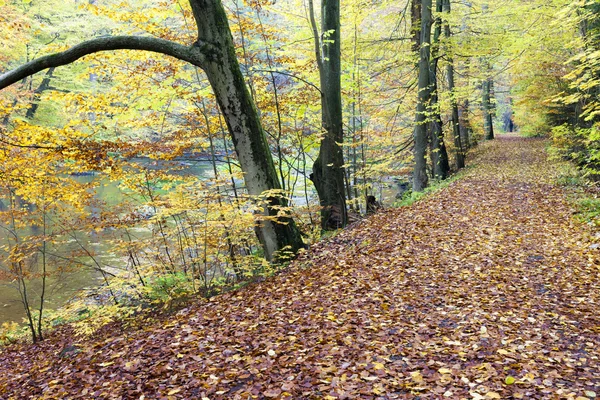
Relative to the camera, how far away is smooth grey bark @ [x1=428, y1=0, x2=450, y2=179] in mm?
11875

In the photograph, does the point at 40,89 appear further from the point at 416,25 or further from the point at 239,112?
the point at 416,25

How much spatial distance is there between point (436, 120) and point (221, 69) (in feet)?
29.3

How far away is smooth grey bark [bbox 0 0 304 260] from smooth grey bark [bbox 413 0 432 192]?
6.19m

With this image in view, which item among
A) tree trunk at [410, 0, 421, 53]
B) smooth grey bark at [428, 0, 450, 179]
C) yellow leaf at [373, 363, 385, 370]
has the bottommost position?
yellow leaf at [373, 363, 385, 370]

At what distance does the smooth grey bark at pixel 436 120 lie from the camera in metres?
11.9

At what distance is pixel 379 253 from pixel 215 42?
4476 mm

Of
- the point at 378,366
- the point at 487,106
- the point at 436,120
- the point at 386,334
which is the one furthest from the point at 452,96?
the point at 487,106

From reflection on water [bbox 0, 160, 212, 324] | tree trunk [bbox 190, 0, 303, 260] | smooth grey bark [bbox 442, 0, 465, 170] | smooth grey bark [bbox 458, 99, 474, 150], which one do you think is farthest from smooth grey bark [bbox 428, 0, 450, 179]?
reflection on water [bbox 0, 160, 212, 324]

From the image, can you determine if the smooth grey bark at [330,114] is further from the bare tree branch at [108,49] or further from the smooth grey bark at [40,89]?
the smooth grey bark at [40,89]

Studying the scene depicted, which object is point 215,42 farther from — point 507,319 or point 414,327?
point 507,319

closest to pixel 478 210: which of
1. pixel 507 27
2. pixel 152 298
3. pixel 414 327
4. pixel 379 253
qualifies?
pixel 379 253

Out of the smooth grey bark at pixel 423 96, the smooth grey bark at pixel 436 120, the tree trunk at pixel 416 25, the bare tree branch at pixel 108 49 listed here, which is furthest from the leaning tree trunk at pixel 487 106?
the bare tree branch at pixel 108 49

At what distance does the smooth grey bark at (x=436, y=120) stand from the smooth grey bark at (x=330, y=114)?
351cm

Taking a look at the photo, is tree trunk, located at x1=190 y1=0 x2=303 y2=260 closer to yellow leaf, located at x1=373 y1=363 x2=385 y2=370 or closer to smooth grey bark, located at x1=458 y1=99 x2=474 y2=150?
yellow leaf, located at x1=373 y1=363 x2=385 y2=370
